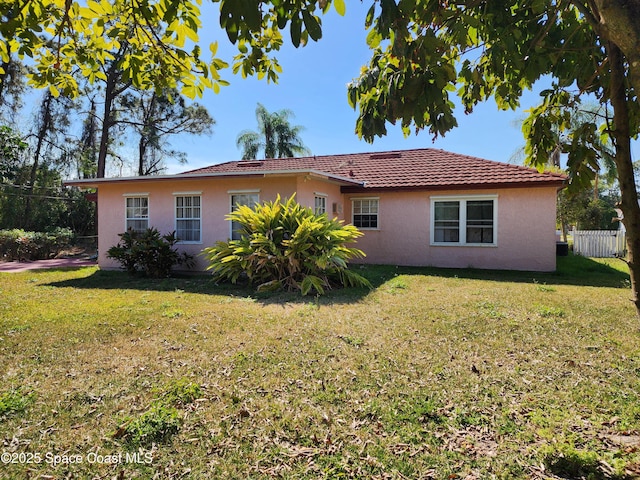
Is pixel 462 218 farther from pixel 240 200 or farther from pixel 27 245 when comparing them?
pixel 27 245

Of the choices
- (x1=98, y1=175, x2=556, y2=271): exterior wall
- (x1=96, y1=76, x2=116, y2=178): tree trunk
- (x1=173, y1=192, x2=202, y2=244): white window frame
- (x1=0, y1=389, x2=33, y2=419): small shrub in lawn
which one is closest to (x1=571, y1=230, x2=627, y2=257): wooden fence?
(x1=98, y1=175, x2=556, y2=271): exterior wall

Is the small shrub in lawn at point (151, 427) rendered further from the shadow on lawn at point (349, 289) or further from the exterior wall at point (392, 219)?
the exterior wall at point (392, 219)

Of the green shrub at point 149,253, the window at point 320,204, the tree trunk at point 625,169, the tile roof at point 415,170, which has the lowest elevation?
the green shrub at point 149,253

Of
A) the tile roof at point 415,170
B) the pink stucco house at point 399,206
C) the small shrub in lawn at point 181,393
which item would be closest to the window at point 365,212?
the pink stucco house at point 399,206

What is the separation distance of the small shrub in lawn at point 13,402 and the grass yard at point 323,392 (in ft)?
0.05

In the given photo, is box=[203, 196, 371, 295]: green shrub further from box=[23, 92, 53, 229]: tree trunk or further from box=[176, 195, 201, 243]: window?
box=[23, 92, 53, 229]: tree trunk

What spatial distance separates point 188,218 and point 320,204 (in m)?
4.27

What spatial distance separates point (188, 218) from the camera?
12.1m

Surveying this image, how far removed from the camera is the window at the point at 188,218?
39.3ft

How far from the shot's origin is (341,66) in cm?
799

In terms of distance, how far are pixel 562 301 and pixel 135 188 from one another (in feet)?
40.7

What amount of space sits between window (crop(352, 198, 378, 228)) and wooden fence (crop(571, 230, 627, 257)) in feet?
37.1

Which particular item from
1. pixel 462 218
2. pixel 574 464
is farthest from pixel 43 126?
pixel 574 464

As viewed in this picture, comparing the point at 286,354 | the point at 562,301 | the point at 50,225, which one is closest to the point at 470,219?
the point at 562,301
